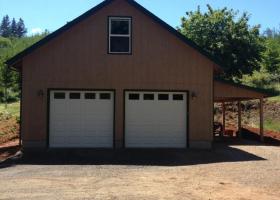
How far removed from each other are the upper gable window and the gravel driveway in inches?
169

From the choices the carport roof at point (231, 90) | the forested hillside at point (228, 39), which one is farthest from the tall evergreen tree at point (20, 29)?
the carport roof at point (231, 90)

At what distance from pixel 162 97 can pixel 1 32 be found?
178 m

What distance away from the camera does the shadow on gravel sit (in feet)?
58.5

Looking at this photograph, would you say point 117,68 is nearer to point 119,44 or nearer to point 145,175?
point 119,44

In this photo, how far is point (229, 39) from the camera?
4041cm

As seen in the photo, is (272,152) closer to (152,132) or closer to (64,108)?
(152,132)

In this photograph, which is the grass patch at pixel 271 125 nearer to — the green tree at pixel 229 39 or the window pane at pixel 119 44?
the green tree at pixel 229 39

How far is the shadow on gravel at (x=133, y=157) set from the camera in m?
17.8

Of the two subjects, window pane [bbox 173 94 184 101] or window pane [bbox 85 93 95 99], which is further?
window pane [bbox 173 94 184 101]

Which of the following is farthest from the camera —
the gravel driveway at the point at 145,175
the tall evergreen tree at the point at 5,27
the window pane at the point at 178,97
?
the tall evergreen tree at the point at 5,27

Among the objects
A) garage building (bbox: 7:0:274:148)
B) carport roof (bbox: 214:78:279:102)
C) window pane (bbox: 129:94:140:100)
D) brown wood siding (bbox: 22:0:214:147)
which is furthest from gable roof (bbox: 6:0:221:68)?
window pane (bbox: 129:94:140:100)

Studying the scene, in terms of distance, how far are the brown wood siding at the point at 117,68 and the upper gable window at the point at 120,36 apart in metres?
0.21

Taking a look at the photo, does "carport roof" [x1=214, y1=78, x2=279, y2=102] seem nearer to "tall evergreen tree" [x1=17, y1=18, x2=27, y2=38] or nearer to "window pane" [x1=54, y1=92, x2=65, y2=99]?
"window pane" [x1=54, y1=92, x2=65, y2=99]

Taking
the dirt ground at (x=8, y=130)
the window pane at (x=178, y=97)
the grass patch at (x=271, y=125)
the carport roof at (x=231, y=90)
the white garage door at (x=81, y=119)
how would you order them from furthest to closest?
1. the grass patch at (x=271, y=125)
2. the dirt ground at (x=8, y=130)
3. the carport roof at (x=231, y=90)
4. the window pane at (x=178, y=97)
5. the white garage door at (x=81, y=119)
